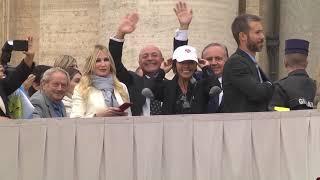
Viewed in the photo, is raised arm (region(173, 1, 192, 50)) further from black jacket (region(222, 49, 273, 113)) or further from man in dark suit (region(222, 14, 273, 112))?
black jacket (region(222, 49, 273, 113))

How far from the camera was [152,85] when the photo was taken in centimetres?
788

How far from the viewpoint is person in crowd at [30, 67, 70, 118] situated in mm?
7645

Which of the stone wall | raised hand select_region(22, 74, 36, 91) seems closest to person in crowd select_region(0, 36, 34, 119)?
raised hand select_region(22, 74, 36, 91)

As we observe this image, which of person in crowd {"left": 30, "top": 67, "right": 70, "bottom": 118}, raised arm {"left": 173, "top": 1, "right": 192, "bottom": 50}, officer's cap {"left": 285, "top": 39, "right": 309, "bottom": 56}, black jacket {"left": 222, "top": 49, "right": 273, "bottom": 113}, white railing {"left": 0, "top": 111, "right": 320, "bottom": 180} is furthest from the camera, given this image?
raised arm {"left": 173, "top": 1, "right": 192, "bottom": 50}

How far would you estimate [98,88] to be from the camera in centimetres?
751

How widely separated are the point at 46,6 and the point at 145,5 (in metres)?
3.00

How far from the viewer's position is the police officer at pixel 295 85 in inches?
270

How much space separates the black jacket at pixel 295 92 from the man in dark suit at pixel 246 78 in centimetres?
12

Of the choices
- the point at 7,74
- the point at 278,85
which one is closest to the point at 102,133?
the point at 278,85

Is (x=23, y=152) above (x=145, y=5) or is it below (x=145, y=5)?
below

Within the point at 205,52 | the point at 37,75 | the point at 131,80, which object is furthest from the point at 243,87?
the point at 37,75

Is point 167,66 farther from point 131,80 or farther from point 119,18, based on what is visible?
point 119,18

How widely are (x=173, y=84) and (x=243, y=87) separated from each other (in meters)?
1.09

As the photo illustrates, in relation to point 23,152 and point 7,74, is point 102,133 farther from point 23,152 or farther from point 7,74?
point 7,74
